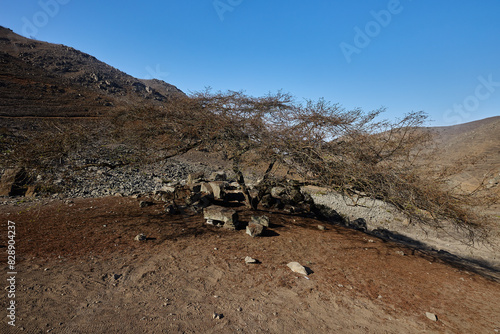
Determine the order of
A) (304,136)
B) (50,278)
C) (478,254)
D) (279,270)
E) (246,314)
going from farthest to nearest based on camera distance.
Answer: (478,254) → (304,136) → (279,270) → (50,278) → (246,314)

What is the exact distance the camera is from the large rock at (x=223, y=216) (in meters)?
6.58

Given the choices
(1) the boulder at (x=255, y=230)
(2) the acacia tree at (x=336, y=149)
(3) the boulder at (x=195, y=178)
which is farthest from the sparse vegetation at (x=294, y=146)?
(3) the boulder at (x=195, y=178)

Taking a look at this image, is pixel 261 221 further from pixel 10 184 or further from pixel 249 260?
pixel 10 184

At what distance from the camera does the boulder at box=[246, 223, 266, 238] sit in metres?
6.20

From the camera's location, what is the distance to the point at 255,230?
624 cm

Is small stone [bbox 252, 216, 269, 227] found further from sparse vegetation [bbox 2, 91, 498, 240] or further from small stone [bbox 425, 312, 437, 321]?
small stone [bbox 425, 312, 437, 321]

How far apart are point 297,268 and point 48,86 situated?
3873 centimetres

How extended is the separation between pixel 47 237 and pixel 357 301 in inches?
269

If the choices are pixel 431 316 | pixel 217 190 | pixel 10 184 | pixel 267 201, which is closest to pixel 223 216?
pixel 217 190

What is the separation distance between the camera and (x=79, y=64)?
4566cm

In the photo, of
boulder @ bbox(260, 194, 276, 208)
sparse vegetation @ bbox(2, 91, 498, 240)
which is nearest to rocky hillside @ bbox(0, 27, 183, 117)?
sparse vegetation @ bbox(2, 91, 498, 240)

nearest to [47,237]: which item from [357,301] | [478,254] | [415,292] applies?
[357,301]

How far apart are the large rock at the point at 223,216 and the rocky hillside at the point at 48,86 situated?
14.7ft

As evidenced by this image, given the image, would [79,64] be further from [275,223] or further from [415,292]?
[415,292]
